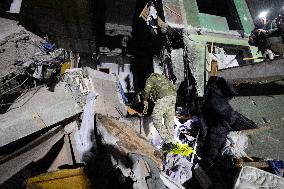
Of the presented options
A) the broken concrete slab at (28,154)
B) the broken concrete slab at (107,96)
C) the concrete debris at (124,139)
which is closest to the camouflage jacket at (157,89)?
the broken concrete slab at (107,96)

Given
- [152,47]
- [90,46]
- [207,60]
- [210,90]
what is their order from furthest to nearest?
[90,46]
[152,47]
[207,60]
[210,90]

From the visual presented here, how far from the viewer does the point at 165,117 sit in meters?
7.67

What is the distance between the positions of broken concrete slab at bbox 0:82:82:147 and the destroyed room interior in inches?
1.0

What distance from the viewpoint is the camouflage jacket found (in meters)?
7.54

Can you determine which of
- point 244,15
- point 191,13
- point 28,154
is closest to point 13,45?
point 28,154

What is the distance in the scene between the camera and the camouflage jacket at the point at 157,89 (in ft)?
24.7

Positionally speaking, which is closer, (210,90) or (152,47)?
(210,90)

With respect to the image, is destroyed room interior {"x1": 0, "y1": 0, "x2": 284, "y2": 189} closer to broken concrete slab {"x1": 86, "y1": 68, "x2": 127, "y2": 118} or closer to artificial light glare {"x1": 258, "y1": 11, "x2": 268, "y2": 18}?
broken concrete slab {"x1": 86, "y1": 68, "x2": 127, "y2": 118}

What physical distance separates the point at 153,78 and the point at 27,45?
3652mm

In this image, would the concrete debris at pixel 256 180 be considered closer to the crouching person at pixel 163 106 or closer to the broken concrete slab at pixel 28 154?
the crouching person at pixel 163 106

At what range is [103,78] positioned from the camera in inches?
344

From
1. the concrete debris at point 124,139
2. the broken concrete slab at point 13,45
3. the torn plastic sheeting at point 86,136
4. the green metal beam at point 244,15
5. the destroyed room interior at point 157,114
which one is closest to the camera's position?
the destroyed room interior at point 157,114

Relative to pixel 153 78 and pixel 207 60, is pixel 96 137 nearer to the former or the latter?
pixel 153 78

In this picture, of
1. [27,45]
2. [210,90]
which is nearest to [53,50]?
[27,45]
